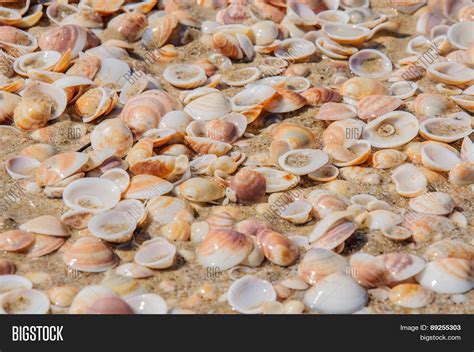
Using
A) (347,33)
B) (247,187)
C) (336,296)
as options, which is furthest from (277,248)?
(347,33)

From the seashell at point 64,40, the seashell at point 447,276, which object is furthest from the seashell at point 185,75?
the seashell at point 447,276

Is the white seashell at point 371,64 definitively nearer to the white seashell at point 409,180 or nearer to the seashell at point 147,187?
the white seashell at point 409,180

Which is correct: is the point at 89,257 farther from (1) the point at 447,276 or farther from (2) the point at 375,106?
(2) the point at 375,106

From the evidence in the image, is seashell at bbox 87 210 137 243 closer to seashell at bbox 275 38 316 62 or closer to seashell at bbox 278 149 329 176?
seashell at bbox 278 149 329 176

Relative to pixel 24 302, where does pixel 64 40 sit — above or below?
above

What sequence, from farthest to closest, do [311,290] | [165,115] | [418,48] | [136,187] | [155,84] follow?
1. [418,48]
2. [155,84]
3. [165,115]
4. [136,187]
5. [311,290]

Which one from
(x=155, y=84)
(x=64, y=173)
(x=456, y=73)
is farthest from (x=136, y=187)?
(x=456, y=73)

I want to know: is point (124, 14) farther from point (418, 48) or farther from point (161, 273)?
point (161, 273)
